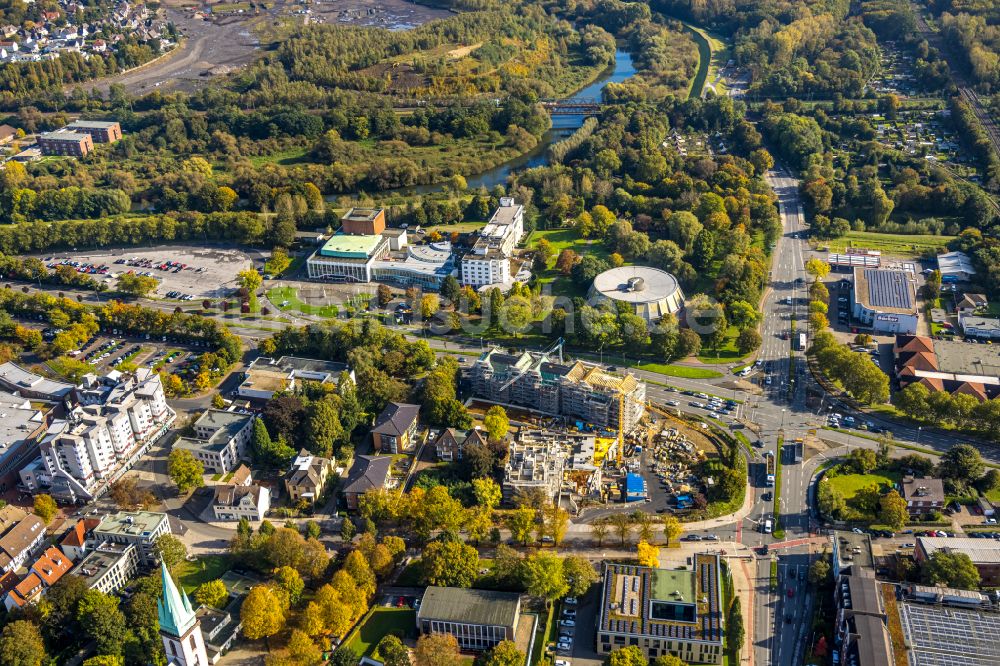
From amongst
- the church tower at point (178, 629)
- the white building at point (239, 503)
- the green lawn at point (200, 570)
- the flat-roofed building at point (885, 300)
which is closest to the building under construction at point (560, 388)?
the white building at point (239, 503)

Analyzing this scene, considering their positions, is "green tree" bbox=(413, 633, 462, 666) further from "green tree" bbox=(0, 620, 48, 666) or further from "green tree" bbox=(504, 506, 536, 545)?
"green tree" bbox=(0, 620, 48, 666)

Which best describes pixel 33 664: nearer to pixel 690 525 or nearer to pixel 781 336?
pixel 690 525

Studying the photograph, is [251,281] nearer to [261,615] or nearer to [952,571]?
[261,615]

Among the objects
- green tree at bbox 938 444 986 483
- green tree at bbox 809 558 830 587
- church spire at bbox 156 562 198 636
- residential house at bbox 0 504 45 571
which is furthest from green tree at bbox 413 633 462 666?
green tree at bbox 938 444 986 483

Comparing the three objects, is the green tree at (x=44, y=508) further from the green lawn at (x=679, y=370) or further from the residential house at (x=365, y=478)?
the green lawn at (x=679, y=370)

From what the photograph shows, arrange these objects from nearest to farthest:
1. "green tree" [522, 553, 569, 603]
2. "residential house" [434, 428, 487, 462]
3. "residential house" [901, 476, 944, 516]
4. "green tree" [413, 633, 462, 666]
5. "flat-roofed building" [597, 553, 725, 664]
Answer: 1. "green tree" [413, 633, 462, 666]
2. "flat-roofed building" [597, 553, 725, 664]
3. "green tree" [522, 553, 569, 603]
4. "residential house" [901, 476, 944, 516]
5. "residential house" [434, 428, 487, 462]

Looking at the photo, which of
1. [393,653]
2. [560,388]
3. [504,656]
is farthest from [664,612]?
[560,388]
